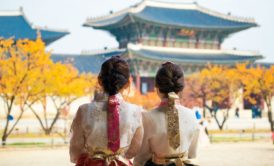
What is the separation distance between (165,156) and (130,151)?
0.20m

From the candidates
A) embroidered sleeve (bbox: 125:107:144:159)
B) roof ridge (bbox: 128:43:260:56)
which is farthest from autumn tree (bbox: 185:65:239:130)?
embroidered sleeve (bbox: 125:107:144:159)

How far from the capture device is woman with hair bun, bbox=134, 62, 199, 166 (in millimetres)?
2871

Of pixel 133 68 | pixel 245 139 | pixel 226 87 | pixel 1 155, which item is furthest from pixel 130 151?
pixel 133 68

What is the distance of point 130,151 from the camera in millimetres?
2848

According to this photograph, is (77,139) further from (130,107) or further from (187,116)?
(187,116)

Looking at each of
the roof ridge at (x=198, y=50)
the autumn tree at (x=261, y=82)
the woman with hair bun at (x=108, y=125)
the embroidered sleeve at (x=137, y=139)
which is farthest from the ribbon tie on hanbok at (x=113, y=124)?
the roof ridge at (x=198, y=50)

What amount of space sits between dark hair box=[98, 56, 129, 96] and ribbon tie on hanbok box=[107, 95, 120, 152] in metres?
0.06

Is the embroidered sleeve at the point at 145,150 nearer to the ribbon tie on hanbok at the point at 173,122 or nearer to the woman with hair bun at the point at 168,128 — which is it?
the woman with hair bun at the point at 168,128

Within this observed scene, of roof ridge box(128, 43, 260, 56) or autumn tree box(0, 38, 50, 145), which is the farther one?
roof ridge box(128, 43, 260, 56)

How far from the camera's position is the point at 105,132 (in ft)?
8.97

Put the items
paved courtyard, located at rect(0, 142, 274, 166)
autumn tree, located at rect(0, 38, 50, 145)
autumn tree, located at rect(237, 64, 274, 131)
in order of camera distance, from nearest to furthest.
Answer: paved courtyard, located at rect(0, 142, 274, 166)
autumn tree, located at rect(0, 38, 50, 145)
autumn tree, located at rect(237, 64, 274, 131)

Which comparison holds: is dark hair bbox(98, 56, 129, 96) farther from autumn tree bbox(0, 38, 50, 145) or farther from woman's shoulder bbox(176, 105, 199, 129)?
autumn tree bbox(0, 38, 50, 145)

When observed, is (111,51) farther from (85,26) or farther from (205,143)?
(205,143)

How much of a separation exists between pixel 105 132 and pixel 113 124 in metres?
0.06
